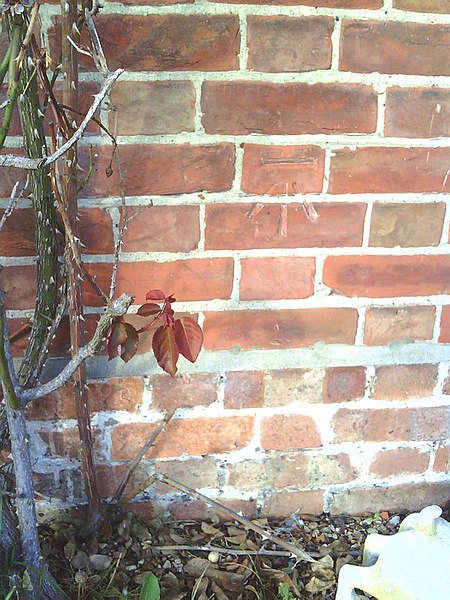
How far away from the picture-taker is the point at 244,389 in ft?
4.11

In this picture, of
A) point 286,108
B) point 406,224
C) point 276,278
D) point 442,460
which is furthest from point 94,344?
point 442,460

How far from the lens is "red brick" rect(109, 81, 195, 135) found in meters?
1.03

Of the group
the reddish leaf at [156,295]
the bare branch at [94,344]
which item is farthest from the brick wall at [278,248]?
the bare branch at [94,344]

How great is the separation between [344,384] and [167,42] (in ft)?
2.40

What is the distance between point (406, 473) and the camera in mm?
1377

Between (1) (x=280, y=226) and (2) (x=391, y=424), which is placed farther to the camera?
(2) (x=391, y=424)

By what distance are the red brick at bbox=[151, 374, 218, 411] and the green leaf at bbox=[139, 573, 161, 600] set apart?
32 centimetres

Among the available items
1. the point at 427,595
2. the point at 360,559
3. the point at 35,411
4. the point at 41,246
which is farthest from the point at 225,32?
the point at 360,559

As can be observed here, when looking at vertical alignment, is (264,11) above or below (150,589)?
above

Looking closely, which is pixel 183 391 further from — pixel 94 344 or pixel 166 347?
pixel 94 344

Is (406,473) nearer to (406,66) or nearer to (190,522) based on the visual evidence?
(190,522)

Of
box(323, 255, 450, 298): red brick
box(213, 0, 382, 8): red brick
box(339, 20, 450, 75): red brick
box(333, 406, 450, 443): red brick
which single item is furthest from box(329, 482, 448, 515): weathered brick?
box(213, 0, 382, 8): red brick

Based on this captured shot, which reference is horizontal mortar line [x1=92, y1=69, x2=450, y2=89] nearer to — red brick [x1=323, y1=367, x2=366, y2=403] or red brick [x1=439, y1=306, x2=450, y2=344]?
red brick [x1=439, y1=306, x2=450, y2=344]

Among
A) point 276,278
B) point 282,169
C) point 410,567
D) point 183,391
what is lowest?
point 410,567
